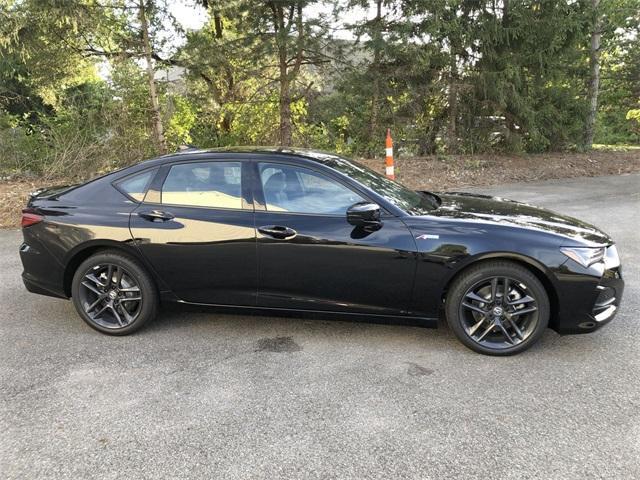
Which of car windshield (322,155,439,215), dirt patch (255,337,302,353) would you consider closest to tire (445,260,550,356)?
car windshield (322,155,439,215)

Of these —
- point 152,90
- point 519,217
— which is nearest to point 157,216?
point 519,217

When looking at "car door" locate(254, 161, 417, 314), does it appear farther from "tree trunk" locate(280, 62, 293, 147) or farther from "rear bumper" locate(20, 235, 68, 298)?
"tree trunk" locate(280, 62, 293, 147)

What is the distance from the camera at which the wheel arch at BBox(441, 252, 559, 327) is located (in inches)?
131

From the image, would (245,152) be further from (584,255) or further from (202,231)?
(584,255)

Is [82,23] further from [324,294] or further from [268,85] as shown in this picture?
[324,294]

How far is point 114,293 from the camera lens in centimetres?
392

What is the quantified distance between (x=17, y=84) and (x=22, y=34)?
→ 9.99 metres

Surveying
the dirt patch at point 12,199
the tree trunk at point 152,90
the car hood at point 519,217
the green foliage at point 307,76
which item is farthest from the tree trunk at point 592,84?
the dirt patch at point 12,199

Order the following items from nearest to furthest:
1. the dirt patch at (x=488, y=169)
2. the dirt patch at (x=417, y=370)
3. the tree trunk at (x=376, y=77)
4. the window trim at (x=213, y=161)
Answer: the dirt patch at (x=417, y=370)
the window trim at (x=213, y=161)
the dirt patch at (x=488, y=169)
the tree trunk at (x=376, y=77)

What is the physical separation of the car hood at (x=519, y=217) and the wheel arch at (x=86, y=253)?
2310 mm

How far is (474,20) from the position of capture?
41.4 feet

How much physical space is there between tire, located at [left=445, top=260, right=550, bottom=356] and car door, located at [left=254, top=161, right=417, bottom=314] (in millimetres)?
373

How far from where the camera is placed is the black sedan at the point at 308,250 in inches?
134

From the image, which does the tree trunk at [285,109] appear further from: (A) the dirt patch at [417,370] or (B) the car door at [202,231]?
(A) the dirt patch at [417,370]
